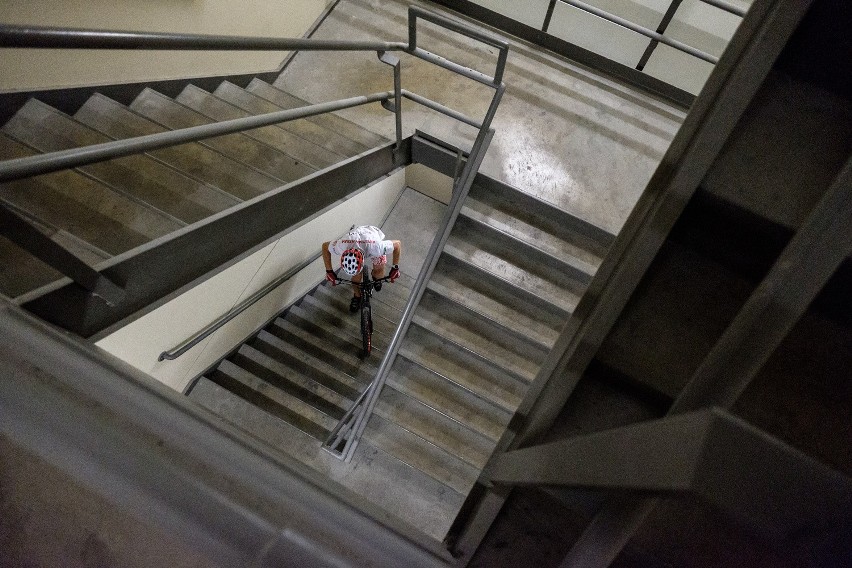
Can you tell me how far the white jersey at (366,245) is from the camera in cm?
359

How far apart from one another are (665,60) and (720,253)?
14.3ft

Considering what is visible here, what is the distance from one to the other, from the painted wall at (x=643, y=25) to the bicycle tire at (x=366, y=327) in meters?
3.18

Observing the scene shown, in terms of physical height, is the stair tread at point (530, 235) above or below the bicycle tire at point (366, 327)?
above

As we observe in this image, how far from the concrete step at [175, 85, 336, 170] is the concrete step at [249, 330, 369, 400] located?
5.63 feet

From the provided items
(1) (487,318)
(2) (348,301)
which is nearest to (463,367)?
(1) (487,318)

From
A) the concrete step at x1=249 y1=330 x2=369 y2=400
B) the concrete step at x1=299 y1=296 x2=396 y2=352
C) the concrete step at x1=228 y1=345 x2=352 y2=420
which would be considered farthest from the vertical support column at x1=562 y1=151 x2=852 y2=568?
the concrete step at x1=299 y1=296 x2=396 y2=352

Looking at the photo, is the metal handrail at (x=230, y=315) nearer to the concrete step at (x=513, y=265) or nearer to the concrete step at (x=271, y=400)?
the concrete step at (x=271, y=400)

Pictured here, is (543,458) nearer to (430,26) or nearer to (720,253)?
(720,253)

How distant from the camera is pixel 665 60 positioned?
182 inches

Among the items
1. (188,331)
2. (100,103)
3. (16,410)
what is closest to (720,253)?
(16,410)

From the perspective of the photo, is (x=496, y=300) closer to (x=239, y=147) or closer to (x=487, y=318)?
(x=487, y=318)

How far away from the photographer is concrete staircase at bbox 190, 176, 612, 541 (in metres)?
3.58

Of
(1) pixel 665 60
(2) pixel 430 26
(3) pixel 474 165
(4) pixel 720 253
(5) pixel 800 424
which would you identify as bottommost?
(5) pixel 800 424

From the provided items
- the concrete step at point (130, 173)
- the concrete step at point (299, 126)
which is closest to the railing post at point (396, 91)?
the concrete step at point (299, 126)
